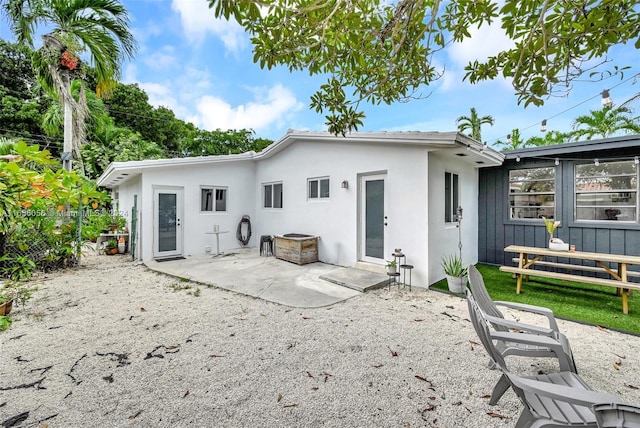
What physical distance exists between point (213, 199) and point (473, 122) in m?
14.4

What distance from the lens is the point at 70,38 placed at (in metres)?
7.12

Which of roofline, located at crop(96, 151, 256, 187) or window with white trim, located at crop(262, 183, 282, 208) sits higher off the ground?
roofline, located at crop(96, 151, 256, 187)

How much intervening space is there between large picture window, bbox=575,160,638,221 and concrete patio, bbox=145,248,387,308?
15.3 ft

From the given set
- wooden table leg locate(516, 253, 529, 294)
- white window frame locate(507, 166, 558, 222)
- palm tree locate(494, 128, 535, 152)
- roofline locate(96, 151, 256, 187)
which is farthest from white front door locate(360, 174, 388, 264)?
palm tree locate(494, 128, 535, 152)

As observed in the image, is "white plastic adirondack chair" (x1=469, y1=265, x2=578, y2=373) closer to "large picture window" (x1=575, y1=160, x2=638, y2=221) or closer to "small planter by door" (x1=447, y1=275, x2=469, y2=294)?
"small planter by door" (x1=447, y1=275, x2=469, y2=294)

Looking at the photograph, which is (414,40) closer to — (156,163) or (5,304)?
(5,304)

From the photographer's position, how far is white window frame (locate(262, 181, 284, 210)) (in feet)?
28.8

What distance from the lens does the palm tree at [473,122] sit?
603 inches

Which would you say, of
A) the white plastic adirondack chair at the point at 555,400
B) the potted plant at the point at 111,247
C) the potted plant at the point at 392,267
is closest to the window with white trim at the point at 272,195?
the potted plant at the point at 392,267

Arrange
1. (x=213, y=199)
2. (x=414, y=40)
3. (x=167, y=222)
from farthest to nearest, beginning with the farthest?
(x=213, y=199) → (x=167, y=222) → (x=414, y=40)

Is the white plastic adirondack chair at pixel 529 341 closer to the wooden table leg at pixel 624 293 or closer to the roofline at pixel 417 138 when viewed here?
the wooden table leg at pixel 624 293

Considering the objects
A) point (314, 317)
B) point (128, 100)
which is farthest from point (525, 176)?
point (128, 100)

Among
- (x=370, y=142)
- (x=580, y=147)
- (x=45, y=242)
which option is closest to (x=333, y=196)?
(x=370, y=142)

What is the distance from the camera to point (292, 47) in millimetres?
2732
